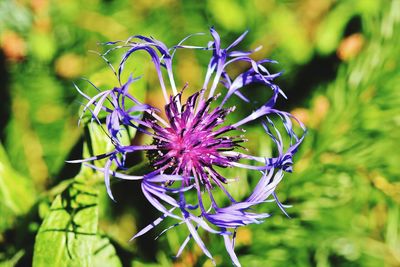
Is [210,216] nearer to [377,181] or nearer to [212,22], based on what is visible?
[377,181]

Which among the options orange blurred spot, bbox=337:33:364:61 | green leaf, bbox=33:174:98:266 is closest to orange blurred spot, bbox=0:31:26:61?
green leaf, bbox=33:174:98:266

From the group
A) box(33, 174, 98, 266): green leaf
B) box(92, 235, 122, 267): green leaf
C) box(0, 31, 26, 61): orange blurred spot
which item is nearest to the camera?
box(33, 174, 98, 266): green leaf

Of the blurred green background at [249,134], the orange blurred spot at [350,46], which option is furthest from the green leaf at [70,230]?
the orange blurred spot at [350,46]

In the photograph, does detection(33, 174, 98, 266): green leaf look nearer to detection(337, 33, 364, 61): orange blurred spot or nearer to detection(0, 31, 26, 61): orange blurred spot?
detection(0, 31, 26, 61): orange blurred spot

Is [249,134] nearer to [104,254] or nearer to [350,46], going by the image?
[350,46]

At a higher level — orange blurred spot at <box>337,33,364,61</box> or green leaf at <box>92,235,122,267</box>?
orange blurred spot at <box>337,33,364,61</box>

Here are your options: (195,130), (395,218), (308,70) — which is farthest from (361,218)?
(195,130)

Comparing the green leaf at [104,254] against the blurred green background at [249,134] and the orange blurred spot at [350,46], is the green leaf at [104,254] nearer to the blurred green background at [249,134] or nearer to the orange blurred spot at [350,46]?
the blurred green background at [249,134]
